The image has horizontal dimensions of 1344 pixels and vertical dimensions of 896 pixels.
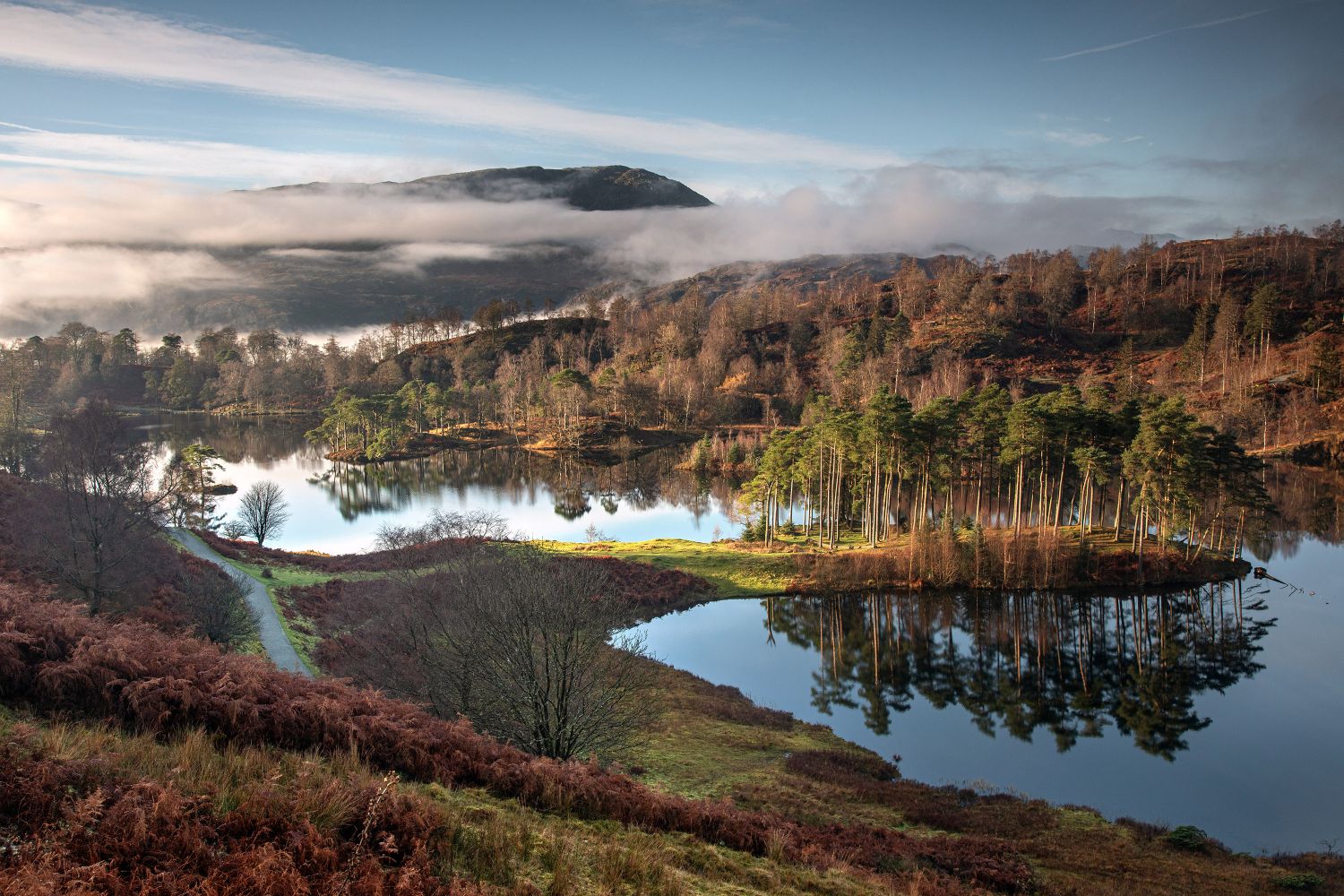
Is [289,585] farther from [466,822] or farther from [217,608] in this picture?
[466,822]

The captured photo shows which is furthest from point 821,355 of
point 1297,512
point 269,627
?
point 269,627

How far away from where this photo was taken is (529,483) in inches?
3241

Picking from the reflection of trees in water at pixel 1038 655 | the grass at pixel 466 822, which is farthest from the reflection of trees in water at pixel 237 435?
the grass at pixel 466 822

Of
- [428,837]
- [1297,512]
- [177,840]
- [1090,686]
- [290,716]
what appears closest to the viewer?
[177,840]

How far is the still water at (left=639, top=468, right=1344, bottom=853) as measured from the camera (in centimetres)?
2206

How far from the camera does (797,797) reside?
18.1 m

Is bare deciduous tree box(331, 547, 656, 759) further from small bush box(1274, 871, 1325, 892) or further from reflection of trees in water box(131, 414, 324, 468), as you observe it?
reflection of trees in water box(131, 414, 324, 468)

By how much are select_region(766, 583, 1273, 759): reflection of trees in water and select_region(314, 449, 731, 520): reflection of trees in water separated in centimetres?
2984

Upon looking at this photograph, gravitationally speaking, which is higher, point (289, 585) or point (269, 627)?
point (269, 627)

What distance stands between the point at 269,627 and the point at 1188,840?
29.4 m

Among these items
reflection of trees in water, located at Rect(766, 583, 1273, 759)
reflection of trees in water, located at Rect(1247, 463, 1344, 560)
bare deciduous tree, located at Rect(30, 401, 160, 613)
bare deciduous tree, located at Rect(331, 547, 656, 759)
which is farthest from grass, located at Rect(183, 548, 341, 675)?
reflection of trees in water, located at Rect(1247, 463, 1344, 560)

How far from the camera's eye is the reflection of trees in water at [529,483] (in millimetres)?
72125

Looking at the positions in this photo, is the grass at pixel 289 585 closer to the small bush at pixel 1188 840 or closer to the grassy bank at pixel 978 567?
the grassy bank at pixel 978 567

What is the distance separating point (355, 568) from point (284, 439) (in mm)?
87865
